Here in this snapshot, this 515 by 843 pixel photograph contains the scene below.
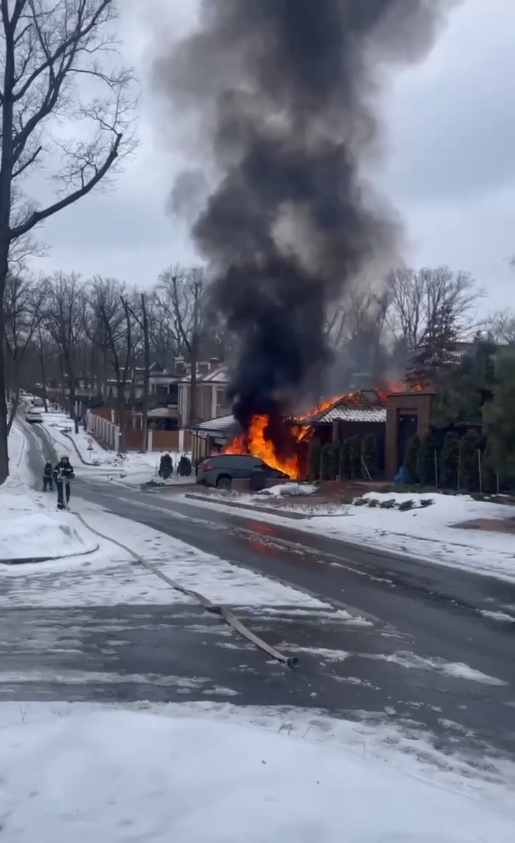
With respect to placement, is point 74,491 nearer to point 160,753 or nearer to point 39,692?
point 39,692

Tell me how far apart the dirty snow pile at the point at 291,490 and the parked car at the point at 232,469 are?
291 centimetres

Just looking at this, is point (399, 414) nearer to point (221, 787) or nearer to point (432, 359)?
point (432, 359)

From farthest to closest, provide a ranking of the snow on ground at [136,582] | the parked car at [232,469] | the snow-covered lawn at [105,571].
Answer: the parked car at [232,469], the snow-covered lawn at [105,571], the snow on ground at [136,582]

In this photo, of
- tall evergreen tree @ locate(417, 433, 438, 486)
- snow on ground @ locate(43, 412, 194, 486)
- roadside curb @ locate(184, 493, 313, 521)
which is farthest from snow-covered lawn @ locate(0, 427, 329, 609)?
snow on ground @ locate(43, 412, 194, 486)

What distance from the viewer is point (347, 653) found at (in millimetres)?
7793

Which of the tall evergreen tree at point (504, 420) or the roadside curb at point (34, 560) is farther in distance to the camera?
the tall evergreen tree at point (504, 420)

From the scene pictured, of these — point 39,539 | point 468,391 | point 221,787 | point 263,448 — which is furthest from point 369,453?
point 221,787

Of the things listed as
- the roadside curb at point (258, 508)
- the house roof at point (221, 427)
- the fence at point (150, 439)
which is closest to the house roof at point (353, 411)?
the house roof at point (221, 427)

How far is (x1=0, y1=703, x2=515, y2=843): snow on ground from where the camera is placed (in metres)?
3.71

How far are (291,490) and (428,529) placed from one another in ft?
36.6

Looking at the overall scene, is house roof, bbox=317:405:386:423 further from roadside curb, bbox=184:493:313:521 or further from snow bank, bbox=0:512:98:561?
snow bank, bbox=0:512:98:561

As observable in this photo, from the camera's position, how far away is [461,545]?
53.3 ft

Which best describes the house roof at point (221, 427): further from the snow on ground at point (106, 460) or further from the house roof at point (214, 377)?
the house roof at point (214, 377)

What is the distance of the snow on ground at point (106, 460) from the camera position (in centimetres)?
4606
